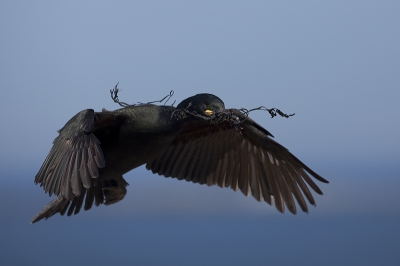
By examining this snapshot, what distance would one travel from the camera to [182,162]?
648 cm

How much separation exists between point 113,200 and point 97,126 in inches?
35.0

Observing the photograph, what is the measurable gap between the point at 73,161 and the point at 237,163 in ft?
6.73

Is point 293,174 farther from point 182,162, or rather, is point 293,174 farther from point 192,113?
point 192,113

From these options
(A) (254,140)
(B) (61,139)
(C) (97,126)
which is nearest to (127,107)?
(C) (97,126)

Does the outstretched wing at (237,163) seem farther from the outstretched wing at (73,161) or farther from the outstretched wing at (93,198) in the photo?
the outstretched wing at (73,161)

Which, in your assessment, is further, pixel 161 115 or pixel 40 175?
pixel 161 115

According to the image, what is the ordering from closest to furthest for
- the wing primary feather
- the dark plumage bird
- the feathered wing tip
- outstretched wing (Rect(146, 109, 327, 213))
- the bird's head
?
the dark plumage bird, the bird's head, the feathered wing tip, outstretched wing (Rect(146, 109, 327, 213)), the wing primary feather

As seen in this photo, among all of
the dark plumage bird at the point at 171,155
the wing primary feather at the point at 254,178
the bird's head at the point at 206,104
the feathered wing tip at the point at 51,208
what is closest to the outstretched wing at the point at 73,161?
the dark plumage bird at the point at 171,155

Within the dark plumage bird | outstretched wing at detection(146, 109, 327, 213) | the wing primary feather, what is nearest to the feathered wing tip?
the dark plumage bird

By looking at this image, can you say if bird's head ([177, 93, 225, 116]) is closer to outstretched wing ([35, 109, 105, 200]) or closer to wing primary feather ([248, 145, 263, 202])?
outstretched wing ([35, 109, 105, 200])

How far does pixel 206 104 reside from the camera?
5176 mm

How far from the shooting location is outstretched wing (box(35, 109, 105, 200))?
4.79 m

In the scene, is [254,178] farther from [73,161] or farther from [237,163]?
[73,161]

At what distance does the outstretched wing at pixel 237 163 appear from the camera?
6270mm
